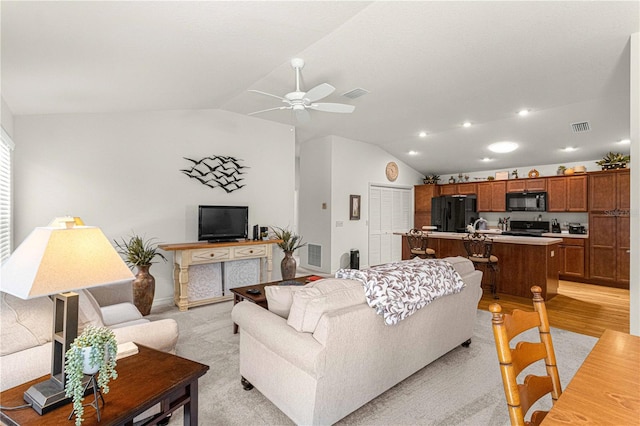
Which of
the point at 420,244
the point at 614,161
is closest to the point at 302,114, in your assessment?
the point at 420,244

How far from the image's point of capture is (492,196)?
726cm

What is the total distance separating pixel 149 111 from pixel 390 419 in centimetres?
463

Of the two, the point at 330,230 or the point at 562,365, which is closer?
the point at 562,365

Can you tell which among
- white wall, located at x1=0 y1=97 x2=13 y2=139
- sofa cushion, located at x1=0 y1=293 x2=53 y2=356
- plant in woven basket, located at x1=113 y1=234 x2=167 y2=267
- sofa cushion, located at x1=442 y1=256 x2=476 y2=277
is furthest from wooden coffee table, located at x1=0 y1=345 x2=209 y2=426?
white wall, located at x1=0 y1=97 x2=13 y2=139

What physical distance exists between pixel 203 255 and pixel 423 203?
5.91 m

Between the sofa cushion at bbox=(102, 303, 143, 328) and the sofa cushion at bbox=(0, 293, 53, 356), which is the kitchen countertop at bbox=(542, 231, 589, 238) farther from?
Result: the sofa cushion at bbox=(0, 293, 53, 356)

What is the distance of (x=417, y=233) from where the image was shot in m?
5.93

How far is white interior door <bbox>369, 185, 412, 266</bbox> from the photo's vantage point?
730 centimetres

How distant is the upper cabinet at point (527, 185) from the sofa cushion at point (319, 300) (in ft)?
21.1

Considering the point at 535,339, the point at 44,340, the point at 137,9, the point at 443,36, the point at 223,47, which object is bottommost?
the point at 535,339

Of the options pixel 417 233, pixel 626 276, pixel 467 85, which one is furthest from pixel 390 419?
pixel 626 276

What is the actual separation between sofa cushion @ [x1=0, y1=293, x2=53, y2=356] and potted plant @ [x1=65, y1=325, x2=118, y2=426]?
0.68 meters

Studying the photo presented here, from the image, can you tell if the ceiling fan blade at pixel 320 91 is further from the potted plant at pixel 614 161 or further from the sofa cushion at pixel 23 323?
the potted plant at pixel 614 161

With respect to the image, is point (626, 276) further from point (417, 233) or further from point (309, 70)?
point (309, 70)
